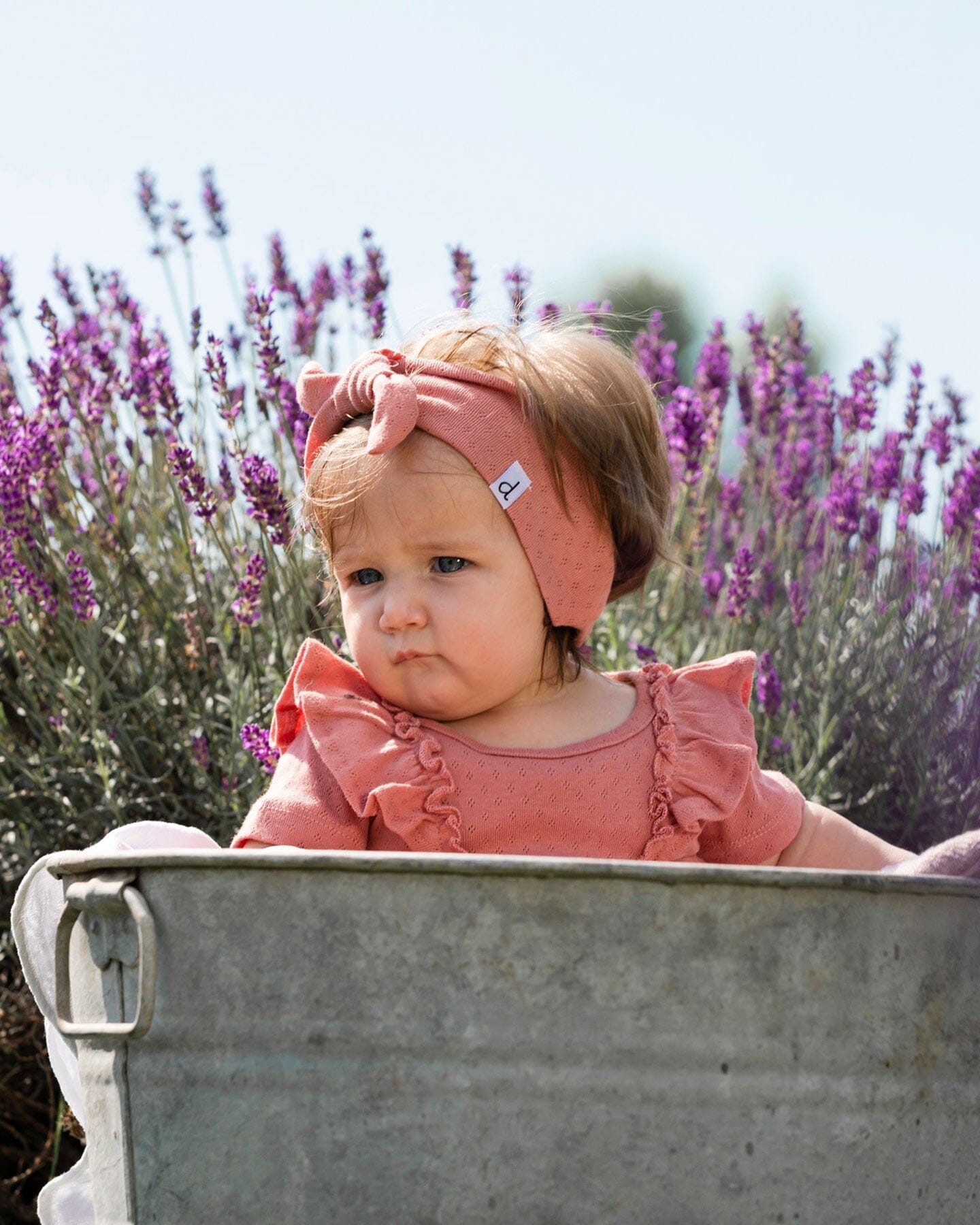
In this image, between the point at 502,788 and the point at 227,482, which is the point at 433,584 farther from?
the point at 227,482

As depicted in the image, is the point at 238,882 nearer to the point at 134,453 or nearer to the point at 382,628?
the point at 382,628

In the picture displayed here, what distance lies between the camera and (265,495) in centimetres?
244

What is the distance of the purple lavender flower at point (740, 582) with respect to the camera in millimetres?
2857

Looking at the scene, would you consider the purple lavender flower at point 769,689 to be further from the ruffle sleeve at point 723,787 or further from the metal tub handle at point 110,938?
the metal tub handle at point 110,938

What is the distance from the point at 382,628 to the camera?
186 cm

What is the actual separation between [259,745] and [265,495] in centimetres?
43

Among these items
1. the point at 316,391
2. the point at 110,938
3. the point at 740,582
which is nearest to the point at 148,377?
the point at 316,391

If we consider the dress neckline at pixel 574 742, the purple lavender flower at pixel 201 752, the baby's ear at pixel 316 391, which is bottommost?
the purple lavender flower at pixel 201 752

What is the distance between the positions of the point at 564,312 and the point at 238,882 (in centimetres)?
150

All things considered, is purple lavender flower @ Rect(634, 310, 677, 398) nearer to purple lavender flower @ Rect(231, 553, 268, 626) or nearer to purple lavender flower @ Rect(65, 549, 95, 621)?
purple lavender flower @ Rect(231, 553, 268, 626)

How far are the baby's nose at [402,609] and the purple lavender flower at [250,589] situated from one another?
742 mm

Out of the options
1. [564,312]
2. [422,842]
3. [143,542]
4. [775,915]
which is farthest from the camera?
[143,542]

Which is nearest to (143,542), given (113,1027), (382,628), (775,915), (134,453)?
(134,453)

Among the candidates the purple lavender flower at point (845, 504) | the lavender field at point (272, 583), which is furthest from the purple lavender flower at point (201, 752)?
the purple lavender flower at point (845, 504)
